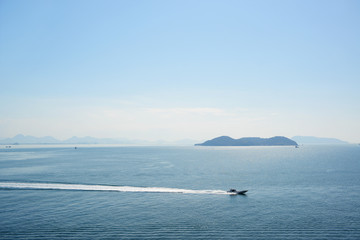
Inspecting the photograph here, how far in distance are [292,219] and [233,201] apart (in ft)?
56.6

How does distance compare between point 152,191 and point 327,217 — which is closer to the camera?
point 327,217

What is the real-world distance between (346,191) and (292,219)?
3707 cm

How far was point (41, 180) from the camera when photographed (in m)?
88.1

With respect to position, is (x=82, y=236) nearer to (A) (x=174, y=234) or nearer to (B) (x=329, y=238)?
(A) (x=174, y=234)

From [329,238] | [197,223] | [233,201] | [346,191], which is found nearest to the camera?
[329,238]

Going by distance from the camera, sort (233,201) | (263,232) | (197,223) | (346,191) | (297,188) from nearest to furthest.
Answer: (263,232) → (197,223) → (233,201) → (346,191) → (297,188)

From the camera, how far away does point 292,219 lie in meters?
47.2

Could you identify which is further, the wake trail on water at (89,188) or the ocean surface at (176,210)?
the wake trail on water at (89,188)

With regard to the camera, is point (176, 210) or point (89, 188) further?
point (89, 188)

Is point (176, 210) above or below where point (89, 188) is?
above

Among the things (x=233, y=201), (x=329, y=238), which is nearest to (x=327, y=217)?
(x=329, y=238)

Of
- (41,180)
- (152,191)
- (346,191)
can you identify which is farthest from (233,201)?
(41,180)

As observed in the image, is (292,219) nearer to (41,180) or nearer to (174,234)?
(174,234)

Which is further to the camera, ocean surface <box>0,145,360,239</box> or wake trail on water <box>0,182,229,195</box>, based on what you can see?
wake trail on water <box>0,182,229,195</box>
